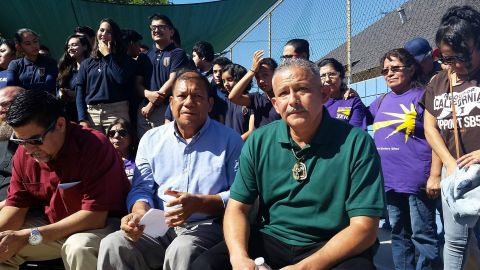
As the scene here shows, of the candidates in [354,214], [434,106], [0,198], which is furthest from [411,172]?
[0,198]

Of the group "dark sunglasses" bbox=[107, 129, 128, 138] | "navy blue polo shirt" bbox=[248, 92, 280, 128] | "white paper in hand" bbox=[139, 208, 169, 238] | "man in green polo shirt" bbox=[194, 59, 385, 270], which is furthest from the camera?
"navy blue polo shirt" bbox=[248, 92, 280, 128]

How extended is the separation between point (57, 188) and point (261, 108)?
220 centimetres

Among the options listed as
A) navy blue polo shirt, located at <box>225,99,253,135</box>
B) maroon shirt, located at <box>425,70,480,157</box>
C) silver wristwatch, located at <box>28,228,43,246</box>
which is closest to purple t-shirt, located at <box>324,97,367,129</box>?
navy blue polo shirt, located at <box>225,99,253,135</box>

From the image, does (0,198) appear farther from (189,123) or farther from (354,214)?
(354,214)

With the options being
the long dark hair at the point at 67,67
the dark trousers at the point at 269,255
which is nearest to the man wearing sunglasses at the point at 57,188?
the dark trousers at the point at 269,255

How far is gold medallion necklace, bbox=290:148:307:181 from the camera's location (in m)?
2.41

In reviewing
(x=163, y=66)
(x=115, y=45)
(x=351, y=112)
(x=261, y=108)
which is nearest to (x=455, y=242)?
(x=351, y=112)

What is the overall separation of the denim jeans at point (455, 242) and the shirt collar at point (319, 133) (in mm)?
1067

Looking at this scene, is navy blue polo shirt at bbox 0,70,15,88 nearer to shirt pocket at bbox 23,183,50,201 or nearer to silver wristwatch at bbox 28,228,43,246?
shirt pocket at bbox 23,183,50,201

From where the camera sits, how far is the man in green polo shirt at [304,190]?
2.27m

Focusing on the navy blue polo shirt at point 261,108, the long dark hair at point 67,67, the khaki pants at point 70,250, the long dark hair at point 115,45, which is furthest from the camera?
the long dark hair at point 67,67

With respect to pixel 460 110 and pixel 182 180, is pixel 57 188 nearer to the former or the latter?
pixel 182 180

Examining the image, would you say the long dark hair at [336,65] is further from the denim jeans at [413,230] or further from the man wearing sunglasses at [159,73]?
the man wearing sunglasses at [159,73]

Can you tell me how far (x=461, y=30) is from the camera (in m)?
2.99
